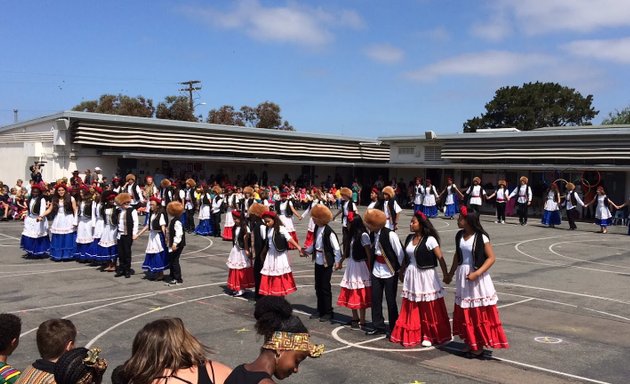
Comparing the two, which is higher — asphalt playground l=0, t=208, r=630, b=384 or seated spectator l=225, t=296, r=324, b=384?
seated spectator l=225, t=296, r=324, b=384

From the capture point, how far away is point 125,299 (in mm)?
11633

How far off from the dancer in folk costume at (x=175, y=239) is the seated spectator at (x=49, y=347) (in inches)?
345

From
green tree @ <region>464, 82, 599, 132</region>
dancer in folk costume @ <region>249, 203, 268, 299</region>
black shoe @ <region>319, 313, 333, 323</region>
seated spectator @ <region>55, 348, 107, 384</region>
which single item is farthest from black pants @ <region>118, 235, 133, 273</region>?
green tree @ <region>464, 82, 599, 132</region>

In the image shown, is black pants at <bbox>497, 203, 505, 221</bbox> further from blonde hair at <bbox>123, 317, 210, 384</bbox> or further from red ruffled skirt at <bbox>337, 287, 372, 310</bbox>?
blonde hair at <bbox>123, 317, 210, 384</bbox>

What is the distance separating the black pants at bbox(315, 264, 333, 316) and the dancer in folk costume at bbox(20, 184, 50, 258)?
9.44 meters

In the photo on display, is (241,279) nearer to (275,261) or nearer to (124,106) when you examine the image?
(275,261)

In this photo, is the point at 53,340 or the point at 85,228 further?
the point at 85,228

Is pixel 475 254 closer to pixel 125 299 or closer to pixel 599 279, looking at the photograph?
pixel 125 299

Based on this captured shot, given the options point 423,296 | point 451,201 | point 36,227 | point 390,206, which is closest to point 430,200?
point 451,201

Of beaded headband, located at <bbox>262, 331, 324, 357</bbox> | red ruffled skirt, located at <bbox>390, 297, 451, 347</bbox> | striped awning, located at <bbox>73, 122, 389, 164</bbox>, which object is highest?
striped awning, located at <bbox>73, 122, 389, 164</bbox>

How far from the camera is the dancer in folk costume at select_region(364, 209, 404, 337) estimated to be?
895 centimetres

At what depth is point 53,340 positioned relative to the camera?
3.89 m

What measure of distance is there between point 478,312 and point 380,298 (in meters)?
1.60

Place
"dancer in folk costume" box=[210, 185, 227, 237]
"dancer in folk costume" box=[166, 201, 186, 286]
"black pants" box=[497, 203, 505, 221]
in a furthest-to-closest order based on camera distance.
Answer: "black pants" box=[497, 203, 505, 221]
"dancer in folk costume" box=[210, 185, 227, 237]
"dancer in folk costume" box=[166, 201, 186, 286]
